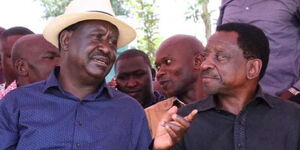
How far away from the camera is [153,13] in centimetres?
1209

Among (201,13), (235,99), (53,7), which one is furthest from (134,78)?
(53,7)

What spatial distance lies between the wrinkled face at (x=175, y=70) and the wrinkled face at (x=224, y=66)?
2.97 ft

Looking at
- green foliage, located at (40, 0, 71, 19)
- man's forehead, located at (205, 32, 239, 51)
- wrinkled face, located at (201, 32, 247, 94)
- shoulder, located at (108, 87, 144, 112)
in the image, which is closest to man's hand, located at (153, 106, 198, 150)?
shoulder, located at (108, 87, 144, 112)

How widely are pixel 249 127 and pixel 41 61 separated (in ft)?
5.31

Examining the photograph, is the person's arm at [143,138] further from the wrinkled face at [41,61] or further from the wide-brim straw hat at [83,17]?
the wrinkled face at [41,61]

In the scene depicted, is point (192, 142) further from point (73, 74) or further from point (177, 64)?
point (177, 64)

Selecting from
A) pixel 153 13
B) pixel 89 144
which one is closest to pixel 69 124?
pixel 89 144

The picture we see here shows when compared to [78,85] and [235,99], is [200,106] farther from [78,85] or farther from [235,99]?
[78,85]

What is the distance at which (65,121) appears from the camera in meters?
2.44

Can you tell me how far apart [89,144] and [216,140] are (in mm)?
707

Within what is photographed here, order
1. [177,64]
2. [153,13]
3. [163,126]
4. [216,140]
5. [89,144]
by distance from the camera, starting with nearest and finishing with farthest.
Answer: [163,126], [89,144], [216,140], [177,64], [153,13]

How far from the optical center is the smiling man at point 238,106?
2506mm

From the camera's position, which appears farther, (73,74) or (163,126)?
(73,74)

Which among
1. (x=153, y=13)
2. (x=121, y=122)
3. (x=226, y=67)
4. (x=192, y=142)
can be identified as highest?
(x=226, y=67)
